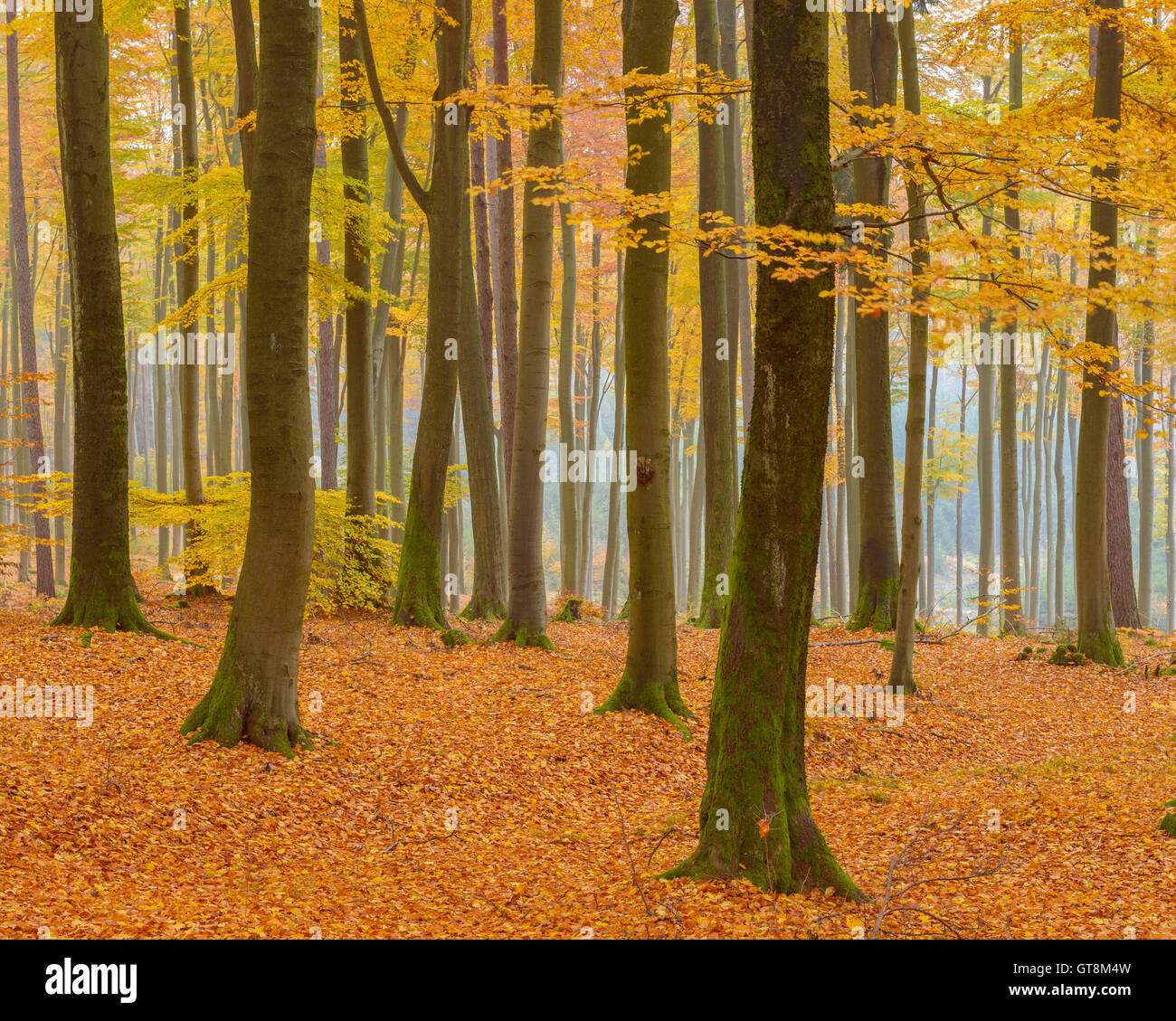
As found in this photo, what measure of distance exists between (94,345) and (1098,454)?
1162cm

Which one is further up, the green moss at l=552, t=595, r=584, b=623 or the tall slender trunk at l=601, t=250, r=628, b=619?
the tall slender trunk at l=601, t=250, r=628, b=619

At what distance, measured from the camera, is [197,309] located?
39.4 ft

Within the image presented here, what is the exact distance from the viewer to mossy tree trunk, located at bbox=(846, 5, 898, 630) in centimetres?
1249

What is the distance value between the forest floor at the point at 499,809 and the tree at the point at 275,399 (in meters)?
0.44

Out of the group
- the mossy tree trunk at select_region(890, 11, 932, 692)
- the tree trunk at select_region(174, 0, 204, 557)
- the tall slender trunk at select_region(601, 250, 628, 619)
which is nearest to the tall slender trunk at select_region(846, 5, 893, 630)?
the mossy tree trunk at select_region(890, 11, 932, 692)

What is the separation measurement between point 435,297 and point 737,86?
18.1 feet

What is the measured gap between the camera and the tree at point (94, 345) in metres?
8.65

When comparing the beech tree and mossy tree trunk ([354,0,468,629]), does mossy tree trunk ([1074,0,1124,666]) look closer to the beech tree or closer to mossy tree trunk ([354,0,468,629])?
the beech tree

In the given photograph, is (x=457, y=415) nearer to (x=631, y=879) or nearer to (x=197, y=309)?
(x=197, y=309)

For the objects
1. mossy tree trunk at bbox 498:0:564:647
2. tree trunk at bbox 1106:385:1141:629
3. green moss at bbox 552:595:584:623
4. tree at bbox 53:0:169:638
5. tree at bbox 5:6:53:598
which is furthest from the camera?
green moss at bbox 552:595:584:623

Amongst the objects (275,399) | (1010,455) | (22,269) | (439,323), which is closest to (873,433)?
(1010,455)

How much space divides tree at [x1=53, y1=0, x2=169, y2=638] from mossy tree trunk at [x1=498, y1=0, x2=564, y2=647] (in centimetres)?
400

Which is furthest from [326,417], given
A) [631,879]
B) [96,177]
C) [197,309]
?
[631,879]

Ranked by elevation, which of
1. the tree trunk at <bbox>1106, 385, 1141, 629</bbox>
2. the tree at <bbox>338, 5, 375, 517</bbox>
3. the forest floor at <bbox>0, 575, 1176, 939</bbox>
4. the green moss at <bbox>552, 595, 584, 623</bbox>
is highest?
the tree at <bbox>338, 5, 375, 517</bbox>
